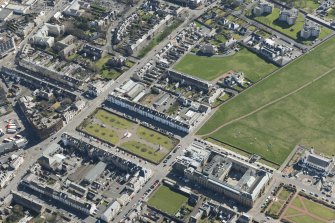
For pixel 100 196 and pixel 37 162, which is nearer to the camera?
pixel 100 196

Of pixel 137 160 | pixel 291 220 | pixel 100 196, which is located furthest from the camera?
pixel 137 160

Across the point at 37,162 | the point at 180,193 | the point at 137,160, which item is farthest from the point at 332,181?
the point at 37,162

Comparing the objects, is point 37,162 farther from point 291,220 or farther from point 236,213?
point 291,220

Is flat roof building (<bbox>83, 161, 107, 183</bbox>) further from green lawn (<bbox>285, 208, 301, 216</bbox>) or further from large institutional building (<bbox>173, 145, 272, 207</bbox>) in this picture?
green lawn (<bbox>285, 208, 301, 216</bbox>)

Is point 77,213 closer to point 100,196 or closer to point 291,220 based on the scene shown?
point 100,196

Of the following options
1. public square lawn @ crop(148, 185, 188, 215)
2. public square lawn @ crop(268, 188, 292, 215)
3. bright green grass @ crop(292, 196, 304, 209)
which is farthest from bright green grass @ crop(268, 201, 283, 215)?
public square lawn @ crop(148, 185, 188, 215)

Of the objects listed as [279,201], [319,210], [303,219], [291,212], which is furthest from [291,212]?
[319,210]

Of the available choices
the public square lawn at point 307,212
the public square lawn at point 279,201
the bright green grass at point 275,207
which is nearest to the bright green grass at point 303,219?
the public square lawn at point 307,212

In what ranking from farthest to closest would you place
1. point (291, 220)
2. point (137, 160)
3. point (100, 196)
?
point (137, 160) → point (100, 196) → point (291, 220)
